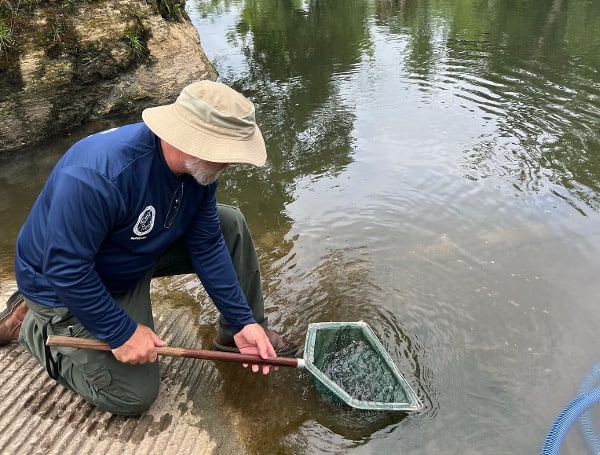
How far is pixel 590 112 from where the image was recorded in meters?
6.88

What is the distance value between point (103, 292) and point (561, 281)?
3253 mm

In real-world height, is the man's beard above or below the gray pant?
above

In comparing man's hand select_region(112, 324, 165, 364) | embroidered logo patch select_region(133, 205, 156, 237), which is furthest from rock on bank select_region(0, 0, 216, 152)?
man's hand select_region(112, 324, 165, 364)

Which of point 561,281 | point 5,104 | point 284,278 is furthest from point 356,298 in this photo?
point 5,104

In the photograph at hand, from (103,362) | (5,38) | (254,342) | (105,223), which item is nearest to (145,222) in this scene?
(105,223)

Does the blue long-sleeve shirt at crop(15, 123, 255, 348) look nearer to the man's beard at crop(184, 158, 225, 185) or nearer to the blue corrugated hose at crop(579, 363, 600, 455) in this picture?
the man's beard at crop(184, 158, 225, 185)

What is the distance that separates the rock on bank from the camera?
20.5 feet

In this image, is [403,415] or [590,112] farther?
[590,112]

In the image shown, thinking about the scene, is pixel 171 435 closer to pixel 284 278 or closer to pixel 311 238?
pixel 284 278

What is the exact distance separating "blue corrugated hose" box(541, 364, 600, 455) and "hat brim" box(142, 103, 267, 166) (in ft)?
6.61

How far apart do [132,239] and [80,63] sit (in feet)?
17.8

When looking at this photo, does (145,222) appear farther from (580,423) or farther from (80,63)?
(80,63)

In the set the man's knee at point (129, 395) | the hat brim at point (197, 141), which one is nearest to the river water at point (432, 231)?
the man's knee at point (129, 395)

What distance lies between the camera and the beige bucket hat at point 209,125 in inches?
81.0
